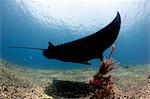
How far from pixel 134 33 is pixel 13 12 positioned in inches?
1666

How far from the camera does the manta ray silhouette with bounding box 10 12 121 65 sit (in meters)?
6.85

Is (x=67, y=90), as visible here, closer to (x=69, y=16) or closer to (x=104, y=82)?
(x=104, y=82)

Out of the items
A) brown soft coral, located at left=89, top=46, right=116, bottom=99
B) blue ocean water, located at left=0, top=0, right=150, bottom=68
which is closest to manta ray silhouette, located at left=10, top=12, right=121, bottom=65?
brown soft coral, located at left=89, top=46, right=116, bottom=99

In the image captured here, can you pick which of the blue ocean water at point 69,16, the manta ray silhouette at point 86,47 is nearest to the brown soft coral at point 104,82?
the manta ray silhouette at point 86,47

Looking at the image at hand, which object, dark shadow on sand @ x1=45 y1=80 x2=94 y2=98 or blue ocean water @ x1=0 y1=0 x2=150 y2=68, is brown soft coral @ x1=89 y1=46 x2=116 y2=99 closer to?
dark shadow on sand @ x1=45 y1=80 x2=94 y2=98

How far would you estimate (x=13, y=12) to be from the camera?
2815 inches

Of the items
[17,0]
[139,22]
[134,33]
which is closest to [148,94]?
[17,0]

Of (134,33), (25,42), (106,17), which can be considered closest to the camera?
(106,17)

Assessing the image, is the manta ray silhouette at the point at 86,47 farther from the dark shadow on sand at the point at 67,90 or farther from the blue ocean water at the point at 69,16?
the blue ocean water at the point at 69,16

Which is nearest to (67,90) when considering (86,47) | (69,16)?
(86,47)

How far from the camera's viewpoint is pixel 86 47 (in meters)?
7.03

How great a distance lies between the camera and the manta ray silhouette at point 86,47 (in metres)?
6.85

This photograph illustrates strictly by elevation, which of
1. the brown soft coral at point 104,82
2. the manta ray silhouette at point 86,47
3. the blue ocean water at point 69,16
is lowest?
the brown soft coral at point 104,82

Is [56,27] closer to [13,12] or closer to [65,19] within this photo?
[65,19]
